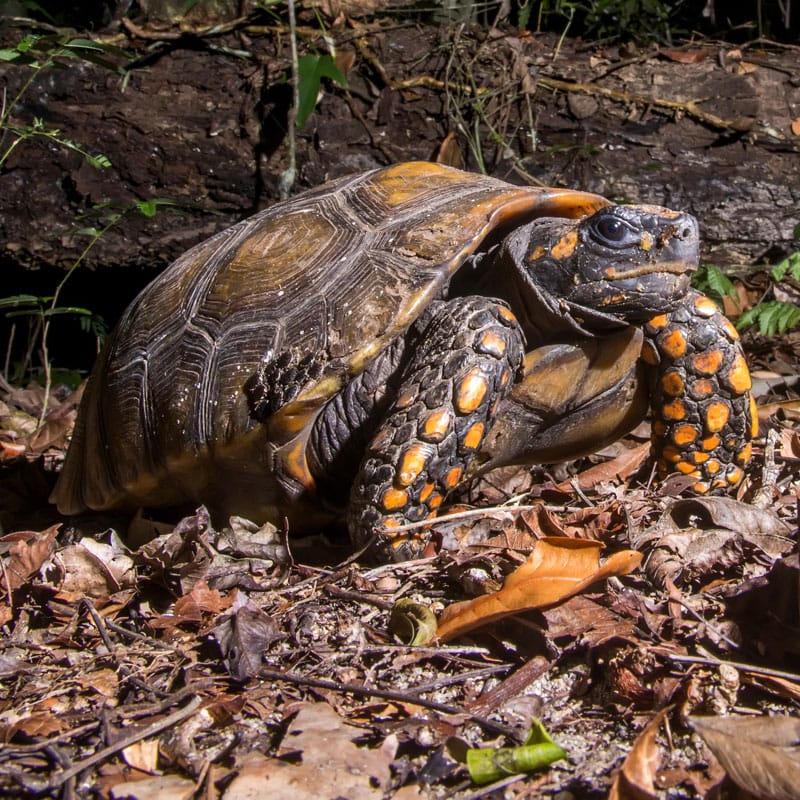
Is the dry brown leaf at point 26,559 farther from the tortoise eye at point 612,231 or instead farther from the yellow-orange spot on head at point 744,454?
the yellow-orange spot on head at point 744,454

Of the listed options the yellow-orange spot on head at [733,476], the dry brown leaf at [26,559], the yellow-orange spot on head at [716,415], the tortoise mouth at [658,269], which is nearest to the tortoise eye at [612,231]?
the tortoise mouth at [658,269]

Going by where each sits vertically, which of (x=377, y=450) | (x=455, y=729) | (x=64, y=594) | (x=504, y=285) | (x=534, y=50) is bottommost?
(x=64, y=594)

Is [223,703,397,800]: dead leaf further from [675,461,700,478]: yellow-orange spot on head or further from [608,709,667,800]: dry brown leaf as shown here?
[675,461,700,478]: yellow-orange spot on head

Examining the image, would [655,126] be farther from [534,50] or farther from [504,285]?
[504,285]

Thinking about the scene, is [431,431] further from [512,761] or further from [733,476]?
[733,476]

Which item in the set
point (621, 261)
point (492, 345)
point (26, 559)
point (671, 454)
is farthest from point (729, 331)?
point (26, 559)

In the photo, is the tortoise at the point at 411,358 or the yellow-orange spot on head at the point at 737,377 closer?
the tortoise at the point at 411,358

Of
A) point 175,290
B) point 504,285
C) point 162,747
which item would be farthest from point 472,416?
point 175,290

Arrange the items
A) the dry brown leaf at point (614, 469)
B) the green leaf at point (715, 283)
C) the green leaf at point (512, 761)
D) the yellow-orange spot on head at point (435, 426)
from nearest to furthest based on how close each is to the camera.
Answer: the green leaf at point (512, 761)
the yellow-orange spot on head at point (435, 426)
the dry brown leaf at point (614, 469)
the green leaf at point (715, 283)
